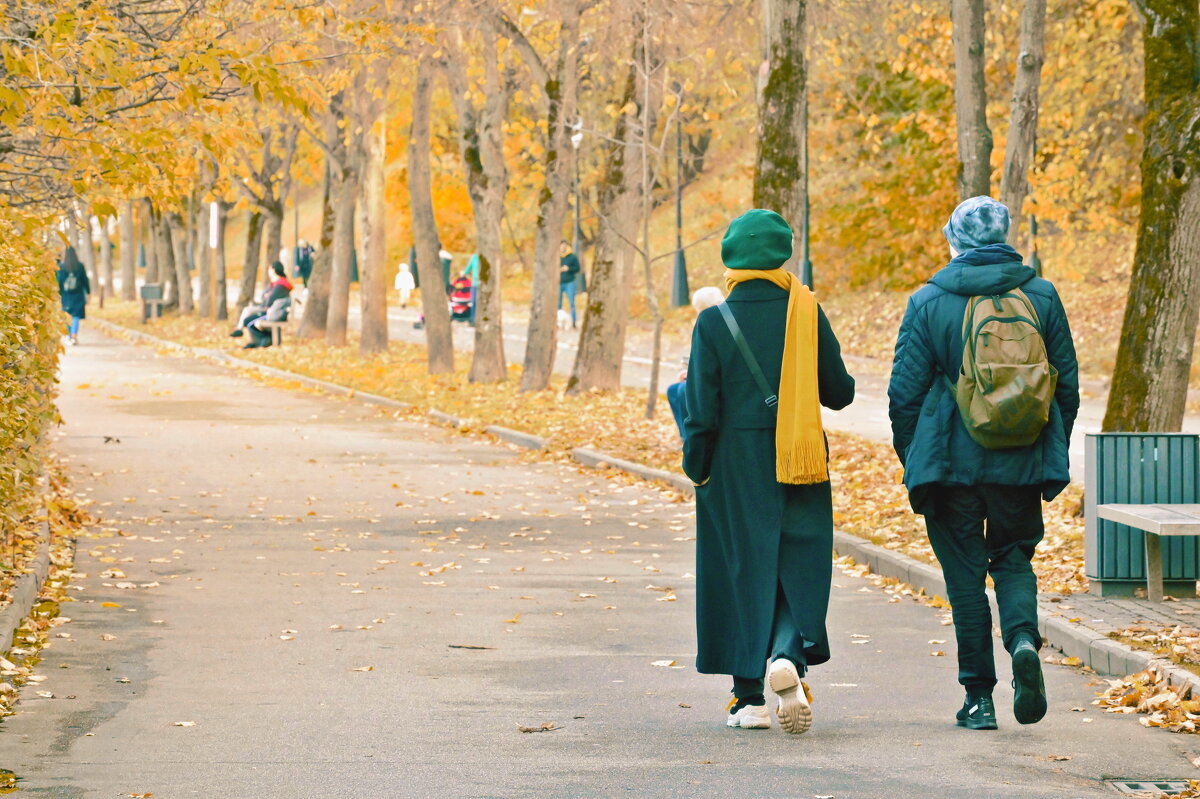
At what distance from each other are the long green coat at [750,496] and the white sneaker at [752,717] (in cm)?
15

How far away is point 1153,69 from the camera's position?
11594mm

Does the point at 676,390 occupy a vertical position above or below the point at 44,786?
above

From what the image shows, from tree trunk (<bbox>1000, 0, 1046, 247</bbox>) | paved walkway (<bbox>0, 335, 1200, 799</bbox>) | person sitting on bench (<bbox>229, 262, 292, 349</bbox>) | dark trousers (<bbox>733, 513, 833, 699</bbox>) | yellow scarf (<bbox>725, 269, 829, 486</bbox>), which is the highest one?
tree trunk (<bbox>1000, 0, 1046, 247</bbox>)

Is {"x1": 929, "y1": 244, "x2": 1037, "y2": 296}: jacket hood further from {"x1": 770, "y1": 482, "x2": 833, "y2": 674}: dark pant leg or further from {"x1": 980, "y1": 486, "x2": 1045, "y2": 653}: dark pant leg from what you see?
{"x1": 770, "y1": 482, "x2": 833, "y2": 674}: dark pant leg

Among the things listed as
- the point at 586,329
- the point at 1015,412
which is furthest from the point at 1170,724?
the point at 586,329

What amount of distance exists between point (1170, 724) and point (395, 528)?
7.49 m

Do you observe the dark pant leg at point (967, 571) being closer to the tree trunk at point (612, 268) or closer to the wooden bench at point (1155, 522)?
the wooden bench at point (1155, 522)

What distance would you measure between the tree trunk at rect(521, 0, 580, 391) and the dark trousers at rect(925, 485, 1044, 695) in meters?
17.3

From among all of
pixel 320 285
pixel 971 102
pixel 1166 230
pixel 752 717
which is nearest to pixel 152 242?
pixel 320 285

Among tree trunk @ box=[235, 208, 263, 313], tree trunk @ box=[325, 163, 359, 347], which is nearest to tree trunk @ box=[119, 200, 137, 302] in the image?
tree trunk @ box=[235, 208, 263, 313]

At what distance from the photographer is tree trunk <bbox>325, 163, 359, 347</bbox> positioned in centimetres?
3528

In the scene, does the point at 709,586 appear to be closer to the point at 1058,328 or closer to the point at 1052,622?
the point at 1058,328

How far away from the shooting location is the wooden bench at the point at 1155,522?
8.96m

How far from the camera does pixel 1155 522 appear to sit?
8992mm
